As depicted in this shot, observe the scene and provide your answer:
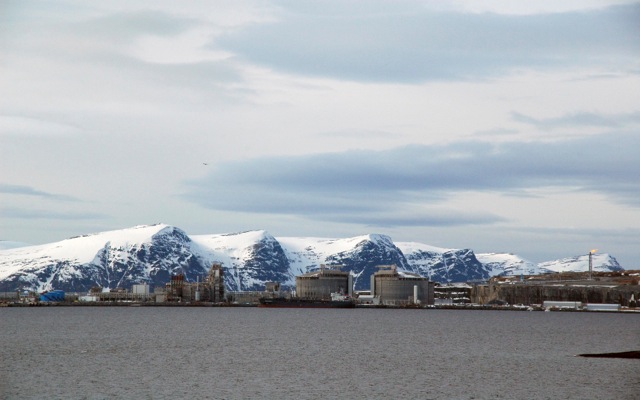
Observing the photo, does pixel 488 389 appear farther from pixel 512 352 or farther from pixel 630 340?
pixel 630 340

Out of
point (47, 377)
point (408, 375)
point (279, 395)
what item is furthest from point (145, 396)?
point (408, 375)

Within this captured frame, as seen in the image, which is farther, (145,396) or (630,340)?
(630,340)

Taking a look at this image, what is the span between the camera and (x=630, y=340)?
175500 mm

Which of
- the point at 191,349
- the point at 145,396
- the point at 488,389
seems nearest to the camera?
the point at 145,396

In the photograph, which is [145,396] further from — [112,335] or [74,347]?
[112,335]

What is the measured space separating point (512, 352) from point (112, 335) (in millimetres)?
74234

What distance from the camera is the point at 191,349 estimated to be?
460ft

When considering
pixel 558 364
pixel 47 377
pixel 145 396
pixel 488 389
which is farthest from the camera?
pixel 558 364

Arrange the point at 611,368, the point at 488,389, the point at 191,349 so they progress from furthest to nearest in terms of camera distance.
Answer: the point at 191,349, the point at 611,368, the point at 488,389

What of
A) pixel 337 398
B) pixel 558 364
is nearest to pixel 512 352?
pixel 558 364

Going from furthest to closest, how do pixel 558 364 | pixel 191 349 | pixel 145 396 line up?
pixel 191 349 < pixel 558 364 < pixel 145 396

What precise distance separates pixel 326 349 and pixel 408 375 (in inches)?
1491

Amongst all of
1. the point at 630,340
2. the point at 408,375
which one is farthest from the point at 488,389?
the point at 630,340

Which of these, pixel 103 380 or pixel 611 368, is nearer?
pixel 103 380
